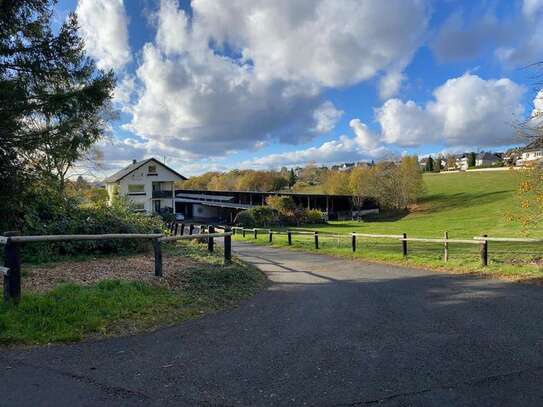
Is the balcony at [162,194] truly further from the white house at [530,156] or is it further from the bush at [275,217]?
the white house at [530,156]

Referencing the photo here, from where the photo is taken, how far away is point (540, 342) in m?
4.87

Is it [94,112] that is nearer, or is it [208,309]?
[208,309]

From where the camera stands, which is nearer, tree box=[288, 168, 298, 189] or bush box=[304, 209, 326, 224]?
bush box=[304, 209, 326, 224]

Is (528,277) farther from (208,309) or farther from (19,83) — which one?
(19,83)

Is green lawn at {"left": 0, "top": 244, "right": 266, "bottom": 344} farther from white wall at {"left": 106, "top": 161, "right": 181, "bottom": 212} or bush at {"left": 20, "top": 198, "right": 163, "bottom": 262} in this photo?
white wall at {"left": 106, "top": 161, "right": 181, "bottom": 212}

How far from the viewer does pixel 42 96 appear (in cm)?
986

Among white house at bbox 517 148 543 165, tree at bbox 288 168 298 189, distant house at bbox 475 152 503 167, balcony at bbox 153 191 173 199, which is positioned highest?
distant house at bbox 475 152 503 167

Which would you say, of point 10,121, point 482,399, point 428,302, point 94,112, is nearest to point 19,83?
point 10,121

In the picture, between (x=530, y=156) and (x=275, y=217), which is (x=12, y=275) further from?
(x=275, y=217)

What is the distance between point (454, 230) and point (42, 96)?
33.4 metres

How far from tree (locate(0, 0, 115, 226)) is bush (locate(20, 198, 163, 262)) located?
34.8 inches

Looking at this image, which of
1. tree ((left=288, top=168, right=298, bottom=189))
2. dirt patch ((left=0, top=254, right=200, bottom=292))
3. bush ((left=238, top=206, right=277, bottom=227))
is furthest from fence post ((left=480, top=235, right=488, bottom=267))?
tree ((left=288, top=168, right=298, bottom=189))

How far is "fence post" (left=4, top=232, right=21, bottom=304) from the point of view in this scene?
17.7 feet

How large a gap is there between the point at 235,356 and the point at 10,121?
26.5 feet
